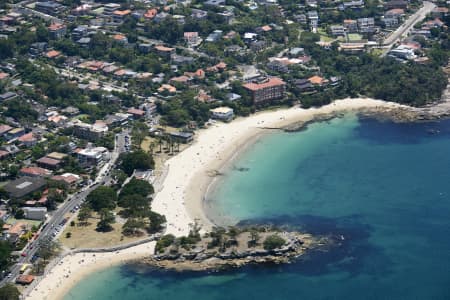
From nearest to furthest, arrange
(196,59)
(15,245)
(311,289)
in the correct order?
(311,289) → (15,245) → (196,59)

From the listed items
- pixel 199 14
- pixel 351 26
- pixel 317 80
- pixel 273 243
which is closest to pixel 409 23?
pixel 351 26

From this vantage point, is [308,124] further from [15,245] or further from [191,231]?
[15,245]

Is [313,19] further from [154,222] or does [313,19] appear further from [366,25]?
[154,222]

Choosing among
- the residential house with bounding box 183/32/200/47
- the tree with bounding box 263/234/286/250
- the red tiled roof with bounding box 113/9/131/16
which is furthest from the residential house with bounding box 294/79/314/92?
the tree with bounding box 263/234/286/250

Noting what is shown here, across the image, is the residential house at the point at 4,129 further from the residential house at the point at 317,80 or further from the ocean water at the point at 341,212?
the residential house at the point at 317,80

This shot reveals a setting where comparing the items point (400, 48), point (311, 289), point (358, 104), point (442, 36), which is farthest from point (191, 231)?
point (442, 36)

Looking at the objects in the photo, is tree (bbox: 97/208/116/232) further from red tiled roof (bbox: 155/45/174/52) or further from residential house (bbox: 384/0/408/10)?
residential house (bbox: 384/0/408/10)
